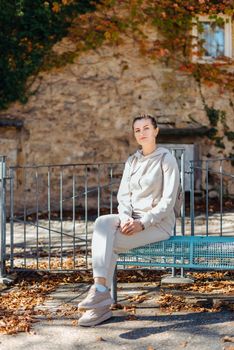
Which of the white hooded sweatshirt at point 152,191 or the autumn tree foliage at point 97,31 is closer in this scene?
the white hooded sweatshirt at point 152,191

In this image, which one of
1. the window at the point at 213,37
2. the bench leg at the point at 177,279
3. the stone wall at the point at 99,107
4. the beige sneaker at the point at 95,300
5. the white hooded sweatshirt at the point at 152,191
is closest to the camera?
the beige sneaker at the point at 95,300

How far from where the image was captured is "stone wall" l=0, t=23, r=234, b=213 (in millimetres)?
11625

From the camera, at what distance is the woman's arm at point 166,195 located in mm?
4188

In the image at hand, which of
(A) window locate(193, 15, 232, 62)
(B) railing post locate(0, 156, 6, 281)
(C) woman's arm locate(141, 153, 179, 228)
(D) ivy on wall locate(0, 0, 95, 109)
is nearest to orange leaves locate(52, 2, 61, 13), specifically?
(D) ivy on wall locate(0, 0, 95, 109)

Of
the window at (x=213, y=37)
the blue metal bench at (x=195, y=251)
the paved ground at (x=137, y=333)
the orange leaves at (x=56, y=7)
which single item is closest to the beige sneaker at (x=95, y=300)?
the paved ground at (x=137, y=333)

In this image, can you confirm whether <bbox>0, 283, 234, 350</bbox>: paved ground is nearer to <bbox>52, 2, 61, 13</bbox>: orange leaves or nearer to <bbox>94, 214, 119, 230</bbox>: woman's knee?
<bbox>94, 214, 119, 230</bbox>: woman's knee

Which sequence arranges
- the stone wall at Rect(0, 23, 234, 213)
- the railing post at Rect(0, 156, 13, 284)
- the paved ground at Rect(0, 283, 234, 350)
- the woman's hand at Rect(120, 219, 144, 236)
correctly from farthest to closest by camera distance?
1. the stone wall at Rect(0, 23, 234, 213)
2. the railing post at Rect(0, 156, 13, 284)
3. the woman's hand at Rect(120, 219, 144, 236)
4. the paved ground at Rect(0, 283, 234, 350)

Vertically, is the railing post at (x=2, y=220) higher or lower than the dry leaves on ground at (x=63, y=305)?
higher

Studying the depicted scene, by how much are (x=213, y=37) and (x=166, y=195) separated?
890 centimetres

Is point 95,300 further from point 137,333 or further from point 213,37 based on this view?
point 213,37

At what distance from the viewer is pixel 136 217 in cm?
440

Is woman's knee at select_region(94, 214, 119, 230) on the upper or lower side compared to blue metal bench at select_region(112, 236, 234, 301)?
upper

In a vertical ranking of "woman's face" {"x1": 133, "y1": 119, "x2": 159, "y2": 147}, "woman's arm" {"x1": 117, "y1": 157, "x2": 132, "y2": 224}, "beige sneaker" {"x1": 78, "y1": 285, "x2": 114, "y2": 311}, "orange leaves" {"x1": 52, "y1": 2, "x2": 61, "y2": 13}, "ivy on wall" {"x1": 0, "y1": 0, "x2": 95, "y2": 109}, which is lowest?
"beige sneaker" {"x1": 78, "y1": 285, "x2": 114, "y2": 311}

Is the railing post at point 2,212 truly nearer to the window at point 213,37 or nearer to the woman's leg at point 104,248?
the woman's leg at point 104,248
